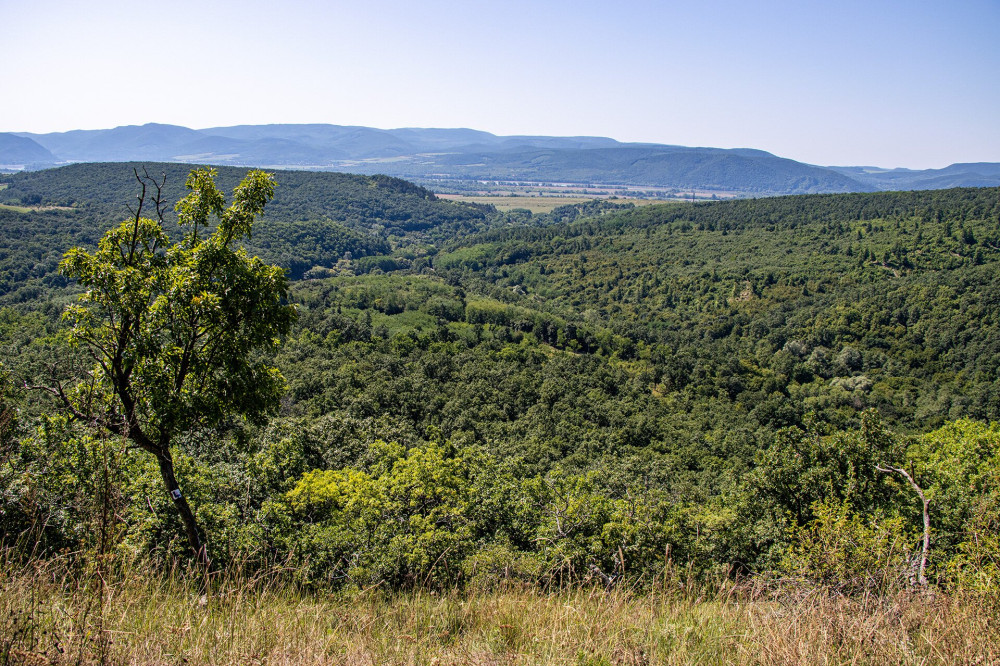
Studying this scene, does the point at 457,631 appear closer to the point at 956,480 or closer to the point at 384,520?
the point at 384,520

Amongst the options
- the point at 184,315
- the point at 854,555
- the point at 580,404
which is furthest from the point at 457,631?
the point at 580,404

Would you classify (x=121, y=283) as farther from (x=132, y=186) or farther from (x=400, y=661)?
(x=132, y=186)

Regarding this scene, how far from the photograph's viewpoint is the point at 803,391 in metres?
71.4

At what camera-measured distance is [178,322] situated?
663cm

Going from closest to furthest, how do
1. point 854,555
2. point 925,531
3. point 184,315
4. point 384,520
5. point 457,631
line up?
point 457,631 → point 925,531 → point 184,315 → point 854,555 → point 384,520

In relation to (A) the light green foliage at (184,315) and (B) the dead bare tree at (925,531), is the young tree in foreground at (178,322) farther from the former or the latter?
(B) the dead bare tree at (925,531)

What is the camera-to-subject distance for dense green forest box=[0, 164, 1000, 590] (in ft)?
28.2

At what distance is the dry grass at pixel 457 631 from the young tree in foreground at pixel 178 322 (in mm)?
2513

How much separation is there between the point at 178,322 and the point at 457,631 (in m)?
5.22

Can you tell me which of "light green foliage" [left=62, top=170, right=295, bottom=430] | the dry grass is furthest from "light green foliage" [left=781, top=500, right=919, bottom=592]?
"light green foliage" [left=62, top=170, right=295, bottom=430]

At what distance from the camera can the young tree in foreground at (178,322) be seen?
6316mm

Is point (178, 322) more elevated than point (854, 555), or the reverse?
point (178, 322)

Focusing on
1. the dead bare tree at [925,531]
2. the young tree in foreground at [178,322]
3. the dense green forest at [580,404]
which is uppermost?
the young tree in foreground at [178,322]

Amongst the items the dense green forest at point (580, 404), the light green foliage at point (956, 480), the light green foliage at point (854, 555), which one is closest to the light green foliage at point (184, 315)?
the dense green forest at point (580, 404)
